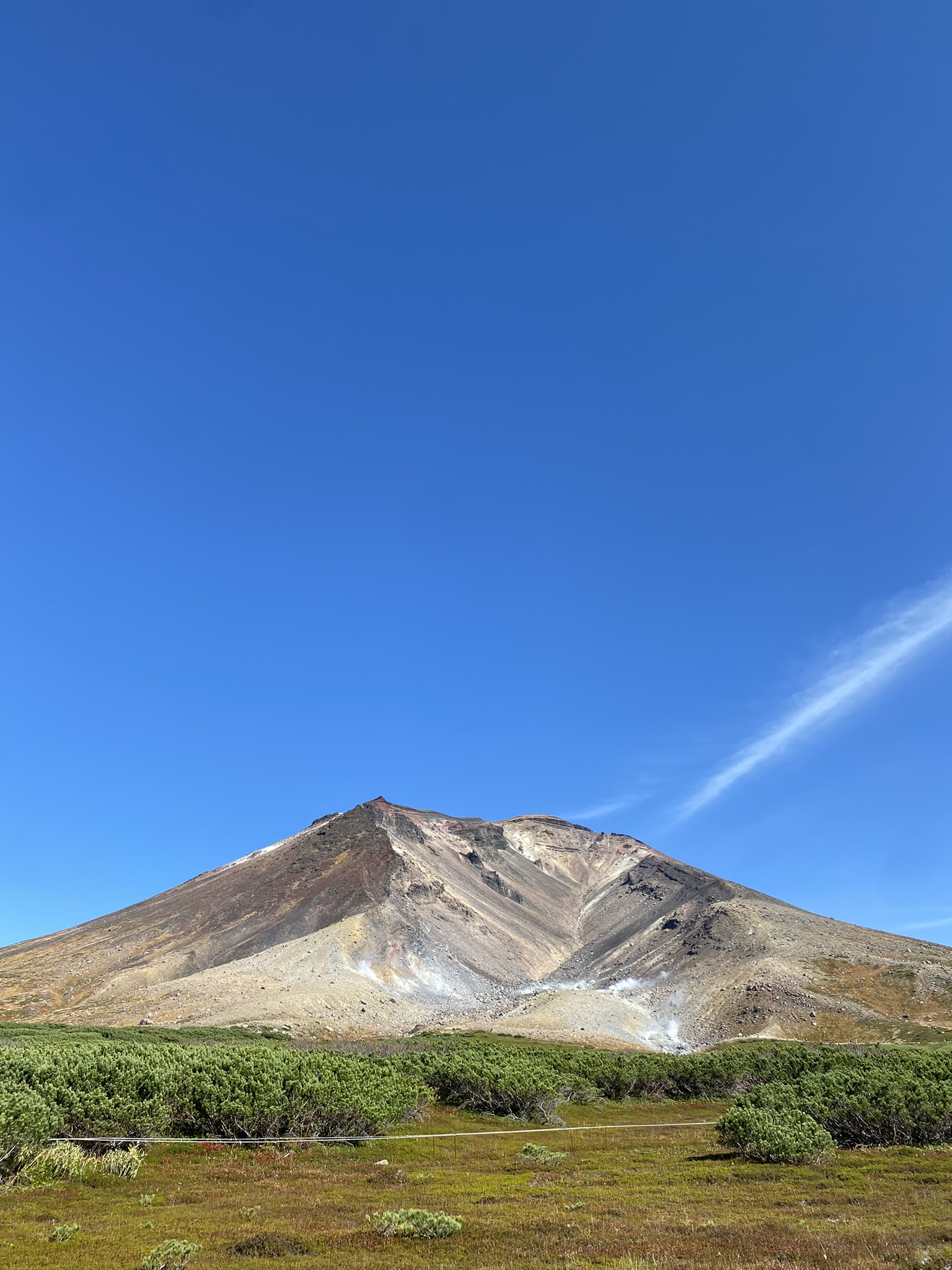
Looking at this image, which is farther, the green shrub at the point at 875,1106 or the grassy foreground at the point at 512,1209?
the green shrub at the point at 875,1106

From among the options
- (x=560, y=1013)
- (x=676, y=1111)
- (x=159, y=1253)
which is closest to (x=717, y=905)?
(x=560, y=1013)

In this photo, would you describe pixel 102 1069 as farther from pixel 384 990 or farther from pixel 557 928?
pixel 557 928

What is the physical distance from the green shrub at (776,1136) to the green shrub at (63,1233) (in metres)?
19.6

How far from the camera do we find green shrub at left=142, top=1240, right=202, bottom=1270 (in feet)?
37.8

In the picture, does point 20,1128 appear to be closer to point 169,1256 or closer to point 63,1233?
point 63,1233

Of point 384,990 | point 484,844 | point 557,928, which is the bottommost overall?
point 384,990

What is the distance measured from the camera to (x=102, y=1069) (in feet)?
74.8

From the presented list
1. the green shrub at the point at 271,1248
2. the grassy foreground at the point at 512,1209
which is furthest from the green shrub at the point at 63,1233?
the green shrub at the point at 271,1248

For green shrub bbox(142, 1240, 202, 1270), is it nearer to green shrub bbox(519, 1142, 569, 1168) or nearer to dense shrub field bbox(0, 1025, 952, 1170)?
dense shrub field bbox(0, 1025, 952, 1170)

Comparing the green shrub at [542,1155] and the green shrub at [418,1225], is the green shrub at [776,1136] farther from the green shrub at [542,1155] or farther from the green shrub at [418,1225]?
the green shrub at [418,1225]

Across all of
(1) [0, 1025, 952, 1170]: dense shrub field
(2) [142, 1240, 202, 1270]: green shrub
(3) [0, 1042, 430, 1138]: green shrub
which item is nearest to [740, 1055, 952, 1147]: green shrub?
(1) [0, 1025, 952, 1170]: dense shrub field

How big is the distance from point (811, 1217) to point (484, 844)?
176922mm

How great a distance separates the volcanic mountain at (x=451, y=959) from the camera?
83625 millimetres

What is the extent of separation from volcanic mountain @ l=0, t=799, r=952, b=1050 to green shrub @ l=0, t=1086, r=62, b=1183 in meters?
61.3
